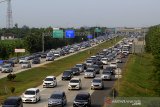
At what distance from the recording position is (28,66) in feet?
277

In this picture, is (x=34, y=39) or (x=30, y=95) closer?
(x=30, y=95)

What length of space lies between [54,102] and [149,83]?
35.2 metres

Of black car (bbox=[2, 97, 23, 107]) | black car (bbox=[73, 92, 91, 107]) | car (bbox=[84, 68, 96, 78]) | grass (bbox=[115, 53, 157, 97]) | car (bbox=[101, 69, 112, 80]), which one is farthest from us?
car (bbox=[84, 68, 96, 78])

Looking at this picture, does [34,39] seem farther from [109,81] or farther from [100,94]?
[100,94]

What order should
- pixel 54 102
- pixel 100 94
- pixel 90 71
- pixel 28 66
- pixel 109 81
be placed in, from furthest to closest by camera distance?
1. pixel 28 66
2. pixel 90 71
3. pixel 109 81
4. pixel 100 94
5. pixel 54 102

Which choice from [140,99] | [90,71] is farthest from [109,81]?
[140,99]

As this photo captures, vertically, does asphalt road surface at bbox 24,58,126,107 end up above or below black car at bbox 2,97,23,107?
below

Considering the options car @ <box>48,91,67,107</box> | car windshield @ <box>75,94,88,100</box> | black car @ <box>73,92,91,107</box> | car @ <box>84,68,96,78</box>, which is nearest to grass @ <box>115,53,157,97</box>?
car @ <box>84,68,96,78</box>

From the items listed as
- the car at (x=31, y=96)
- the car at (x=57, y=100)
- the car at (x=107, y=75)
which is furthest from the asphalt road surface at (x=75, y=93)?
the car at (x=57, y=100)

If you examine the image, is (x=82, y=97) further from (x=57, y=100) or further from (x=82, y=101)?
(x=57, y=100)

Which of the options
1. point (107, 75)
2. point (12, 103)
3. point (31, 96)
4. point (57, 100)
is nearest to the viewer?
point (12, 103)

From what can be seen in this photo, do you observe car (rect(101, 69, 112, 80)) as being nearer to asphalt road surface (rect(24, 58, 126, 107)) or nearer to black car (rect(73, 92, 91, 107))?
asphalt road surface (rect(24, 58, 126, 107))

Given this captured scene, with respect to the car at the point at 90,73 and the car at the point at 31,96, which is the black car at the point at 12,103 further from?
the car at the point at 90,73

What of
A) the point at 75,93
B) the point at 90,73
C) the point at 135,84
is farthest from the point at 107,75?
the point at 75,93
